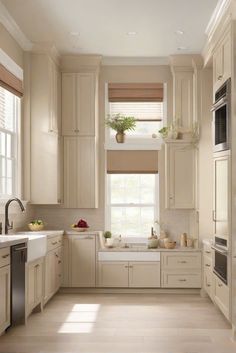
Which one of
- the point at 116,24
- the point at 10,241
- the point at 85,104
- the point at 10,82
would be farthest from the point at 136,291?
the point at 116,24

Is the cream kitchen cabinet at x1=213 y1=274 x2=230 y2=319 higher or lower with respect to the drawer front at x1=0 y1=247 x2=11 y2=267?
lower

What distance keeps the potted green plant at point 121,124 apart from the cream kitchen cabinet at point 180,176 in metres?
0.61

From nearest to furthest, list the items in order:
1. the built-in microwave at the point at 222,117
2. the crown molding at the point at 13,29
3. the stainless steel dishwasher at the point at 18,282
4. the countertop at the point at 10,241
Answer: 1. the countertop at the point at 10,241
2. the stainless steel dishwasher at the point at 18,282
3. the built-in microwave at the point at 222,117
4. the crown molding at the point at 13,29

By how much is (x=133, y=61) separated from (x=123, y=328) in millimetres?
3979

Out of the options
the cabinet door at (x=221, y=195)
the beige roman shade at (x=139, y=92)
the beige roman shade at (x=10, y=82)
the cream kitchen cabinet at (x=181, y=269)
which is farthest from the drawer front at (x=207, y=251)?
the beige roman shade at (x=10, y=82)

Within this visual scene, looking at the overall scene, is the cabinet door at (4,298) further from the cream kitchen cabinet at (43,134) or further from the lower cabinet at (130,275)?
the lower cabinet at (130,275)

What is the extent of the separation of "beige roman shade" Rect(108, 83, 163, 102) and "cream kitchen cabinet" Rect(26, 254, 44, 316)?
2.84m

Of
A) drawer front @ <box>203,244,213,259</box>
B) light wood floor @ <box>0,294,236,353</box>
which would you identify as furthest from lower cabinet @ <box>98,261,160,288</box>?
drawer front @ <box>203,244,213,259</box>

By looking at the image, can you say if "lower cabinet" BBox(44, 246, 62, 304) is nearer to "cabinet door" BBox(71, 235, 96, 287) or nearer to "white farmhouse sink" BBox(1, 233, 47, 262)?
"cabinet door" BBox(71, 235, 96, 287)

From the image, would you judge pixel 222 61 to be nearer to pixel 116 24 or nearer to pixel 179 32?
pixel 179 32

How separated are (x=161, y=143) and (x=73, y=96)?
4.64 ft

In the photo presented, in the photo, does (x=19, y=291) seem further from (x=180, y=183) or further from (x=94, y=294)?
(x=180, y=183)

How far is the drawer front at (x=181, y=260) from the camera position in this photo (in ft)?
23.7

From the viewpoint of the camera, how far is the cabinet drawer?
5320 millimetres
